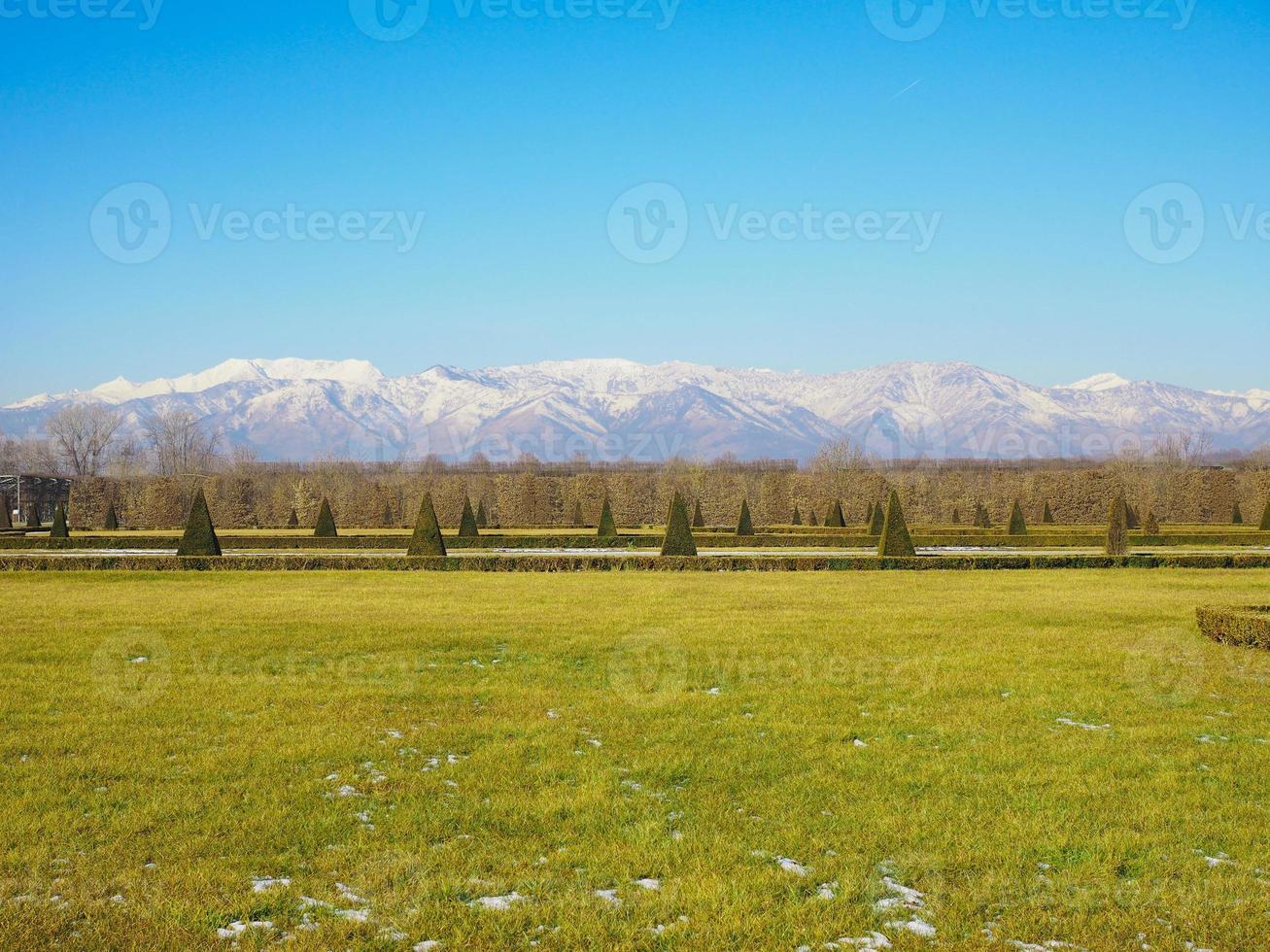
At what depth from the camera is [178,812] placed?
6133mm

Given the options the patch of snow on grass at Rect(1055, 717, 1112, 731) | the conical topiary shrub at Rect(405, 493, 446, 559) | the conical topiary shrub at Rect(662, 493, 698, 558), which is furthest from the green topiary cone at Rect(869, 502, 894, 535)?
the patch of snow on grass at Rect(1055, 717, 1112, 731)

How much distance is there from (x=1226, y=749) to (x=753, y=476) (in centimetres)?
5248

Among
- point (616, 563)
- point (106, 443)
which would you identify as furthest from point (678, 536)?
point (106, 443)

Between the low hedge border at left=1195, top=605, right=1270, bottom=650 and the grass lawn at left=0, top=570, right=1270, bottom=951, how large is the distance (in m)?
0.41

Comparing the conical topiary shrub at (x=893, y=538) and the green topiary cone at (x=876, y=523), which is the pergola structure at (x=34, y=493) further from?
the conical topiary shrub at (x=893, y=538)

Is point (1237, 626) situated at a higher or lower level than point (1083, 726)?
higher

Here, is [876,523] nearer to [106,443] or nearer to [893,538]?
[893,538]

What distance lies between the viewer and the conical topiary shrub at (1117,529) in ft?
89.1

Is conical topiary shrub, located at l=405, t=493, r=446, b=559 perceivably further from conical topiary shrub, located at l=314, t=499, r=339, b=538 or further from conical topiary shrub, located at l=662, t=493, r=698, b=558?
conical topiary shrub, located at l=314, t=499, r=339, b=538

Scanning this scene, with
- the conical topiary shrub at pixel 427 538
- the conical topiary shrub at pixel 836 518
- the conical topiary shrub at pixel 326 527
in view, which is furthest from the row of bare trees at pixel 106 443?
the conical topiary shrub at pixel 427 538

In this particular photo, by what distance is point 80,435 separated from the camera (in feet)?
305

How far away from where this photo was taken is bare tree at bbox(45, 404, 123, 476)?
92250 mm

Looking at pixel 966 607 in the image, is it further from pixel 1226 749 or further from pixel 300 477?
pixel 300 477

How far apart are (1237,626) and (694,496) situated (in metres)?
44.0
